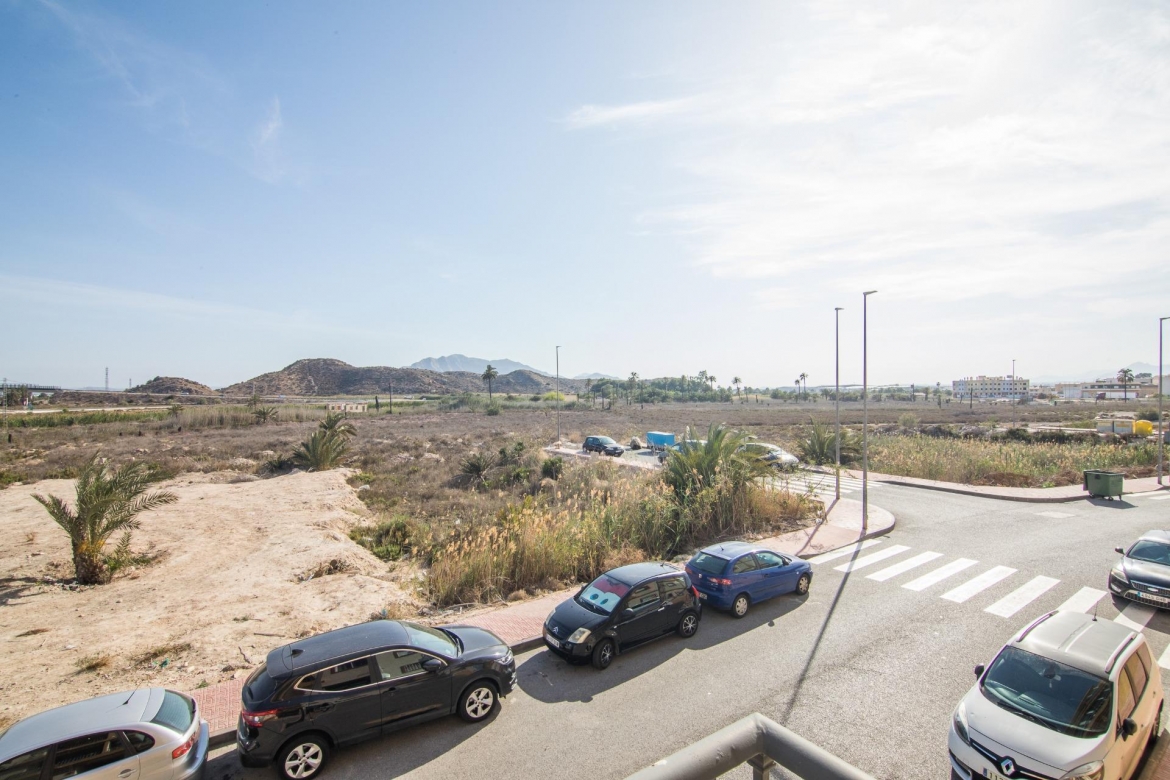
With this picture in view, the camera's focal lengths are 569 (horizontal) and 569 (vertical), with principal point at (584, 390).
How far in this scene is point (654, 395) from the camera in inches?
6437

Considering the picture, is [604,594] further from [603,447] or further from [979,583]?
[603,447]

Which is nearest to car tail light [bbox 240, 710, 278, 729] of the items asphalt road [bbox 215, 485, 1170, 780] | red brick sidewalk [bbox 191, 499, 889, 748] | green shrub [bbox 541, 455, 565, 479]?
asphalt road [bbox 215, 485, 1170, 780]

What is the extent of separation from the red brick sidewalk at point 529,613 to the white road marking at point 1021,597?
16.1 feet

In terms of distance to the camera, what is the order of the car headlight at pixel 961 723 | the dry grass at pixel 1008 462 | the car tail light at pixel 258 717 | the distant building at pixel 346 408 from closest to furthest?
the car headlight at pixel 961 723 → the car tail light at pixel 258 717 → the dry grass at pixel 1008 462 → the distant building at pixel 346 408

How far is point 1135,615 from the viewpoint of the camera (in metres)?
12.3

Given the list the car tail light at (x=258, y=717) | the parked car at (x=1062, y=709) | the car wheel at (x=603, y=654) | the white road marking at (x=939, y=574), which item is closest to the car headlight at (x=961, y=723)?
the parked car at (x=1062, y=709)

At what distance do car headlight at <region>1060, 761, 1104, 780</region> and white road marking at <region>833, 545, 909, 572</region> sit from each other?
9704 millimetres

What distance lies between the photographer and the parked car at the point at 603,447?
4159 centimetres

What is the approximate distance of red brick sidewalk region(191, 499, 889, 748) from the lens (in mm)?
8617

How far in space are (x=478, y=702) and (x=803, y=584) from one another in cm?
856

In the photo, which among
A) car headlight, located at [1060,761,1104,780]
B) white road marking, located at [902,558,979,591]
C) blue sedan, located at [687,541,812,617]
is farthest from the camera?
white road marking, located at [902,558,979,591]

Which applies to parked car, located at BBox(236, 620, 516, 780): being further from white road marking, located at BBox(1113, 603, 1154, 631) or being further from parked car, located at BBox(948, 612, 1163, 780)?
white road marking, located at BBox(1113, 603, 1154, 631)

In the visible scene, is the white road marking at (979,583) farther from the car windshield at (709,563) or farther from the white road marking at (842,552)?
the car windshield at (709,563)

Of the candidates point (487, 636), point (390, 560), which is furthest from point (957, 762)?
point (390, 560)
